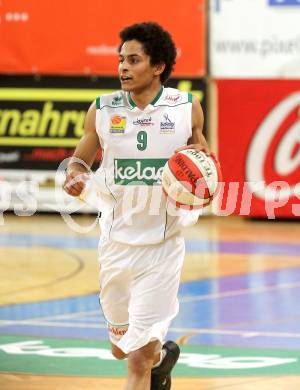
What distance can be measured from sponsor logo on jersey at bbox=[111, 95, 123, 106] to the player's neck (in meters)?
0.07

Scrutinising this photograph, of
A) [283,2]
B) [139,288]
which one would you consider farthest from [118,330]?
[283,2]

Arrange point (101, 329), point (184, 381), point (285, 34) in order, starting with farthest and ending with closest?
point (285, 34)
point (101, 329)
point (184, 381)

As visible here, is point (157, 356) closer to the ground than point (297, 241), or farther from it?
farther from it

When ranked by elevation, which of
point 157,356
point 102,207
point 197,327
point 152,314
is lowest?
point 197,327

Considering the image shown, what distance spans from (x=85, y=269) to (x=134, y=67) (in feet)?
21.7

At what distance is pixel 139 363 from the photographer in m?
6.23

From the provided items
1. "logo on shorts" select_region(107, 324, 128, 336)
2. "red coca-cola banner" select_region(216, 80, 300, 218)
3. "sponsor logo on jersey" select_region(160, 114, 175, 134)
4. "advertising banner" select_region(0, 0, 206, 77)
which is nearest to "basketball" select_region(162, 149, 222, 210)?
"sponsor logo on jersey" select_region(160, 114, 175, 134)

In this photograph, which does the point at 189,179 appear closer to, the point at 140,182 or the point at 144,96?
the point at 140,182

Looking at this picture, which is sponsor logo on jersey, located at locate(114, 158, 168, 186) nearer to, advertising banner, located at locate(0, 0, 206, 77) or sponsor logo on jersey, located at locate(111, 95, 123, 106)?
sponsor logo on jersey, located at locate(111, 95, 123, 106)

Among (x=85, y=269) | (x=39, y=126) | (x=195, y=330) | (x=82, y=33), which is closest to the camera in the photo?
(x=195, y=330)

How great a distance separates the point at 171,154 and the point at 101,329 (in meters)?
3.57

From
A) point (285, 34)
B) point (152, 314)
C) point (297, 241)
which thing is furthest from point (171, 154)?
point (285, 34)

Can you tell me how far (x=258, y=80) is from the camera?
55.6 feet

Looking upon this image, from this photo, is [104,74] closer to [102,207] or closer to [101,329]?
[101,329]
